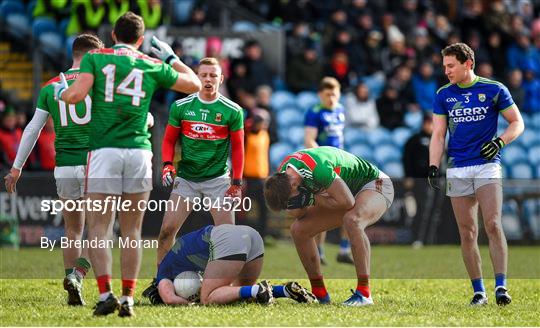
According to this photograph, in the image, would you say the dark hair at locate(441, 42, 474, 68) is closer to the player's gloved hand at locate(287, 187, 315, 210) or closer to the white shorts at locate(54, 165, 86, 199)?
the player's gloved hand at locate(287, 187, 315, 210)

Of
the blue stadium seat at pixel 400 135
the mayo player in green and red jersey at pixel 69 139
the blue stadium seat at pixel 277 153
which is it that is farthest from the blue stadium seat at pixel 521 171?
the mayo player in green and red jersey at pixel 69 139

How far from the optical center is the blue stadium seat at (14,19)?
66.9ft

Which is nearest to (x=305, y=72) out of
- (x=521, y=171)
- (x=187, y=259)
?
(x=521, y=171)

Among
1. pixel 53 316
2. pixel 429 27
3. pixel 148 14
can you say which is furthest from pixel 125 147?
pixel 429 27

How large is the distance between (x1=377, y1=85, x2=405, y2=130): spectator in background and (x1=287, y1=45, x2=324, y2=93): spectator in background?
132 cm

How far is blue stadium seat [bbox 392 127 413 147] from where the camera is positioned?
68.9 feet

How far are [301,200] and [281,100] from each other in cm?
1153

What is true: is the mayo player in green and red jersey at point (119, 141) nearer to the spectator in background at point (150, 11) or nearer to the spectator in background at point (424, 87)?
the spectator in background at point (150, 11)

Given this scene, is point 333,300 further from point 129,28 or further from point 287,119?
point 287,119

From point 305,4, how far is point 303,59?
1.81 metres

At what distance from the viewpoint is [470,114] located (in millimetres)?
10109

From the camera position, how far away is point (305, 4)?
2278 centimetres

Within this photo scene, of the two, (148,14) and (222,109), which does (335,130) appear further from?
(148,14)

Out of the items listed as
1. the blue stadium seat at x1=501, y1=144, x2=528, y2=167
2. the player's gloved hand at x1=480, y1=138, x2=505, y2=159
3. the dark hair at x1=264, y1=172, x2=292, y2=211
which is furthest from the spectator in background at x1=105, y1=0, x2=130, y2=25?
the player's gloved hand at x1=480, y1=138, x2=505, y2=159
